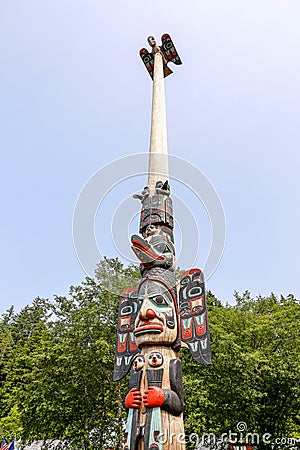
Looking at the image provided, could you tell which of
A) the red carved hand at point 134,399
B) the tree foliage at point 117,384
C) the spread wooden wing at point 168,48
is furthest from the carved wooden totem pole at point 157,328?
the spread wooden wing at point 168,48

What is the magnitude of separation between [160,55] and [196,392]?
9.06 m

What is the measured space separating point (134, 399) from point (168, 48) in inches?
373

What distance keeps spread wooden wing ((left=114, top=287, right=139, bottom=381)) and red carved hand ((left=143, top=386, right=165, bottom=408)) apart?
1.26m

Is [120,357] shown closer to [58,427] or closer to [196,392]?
[196,392]

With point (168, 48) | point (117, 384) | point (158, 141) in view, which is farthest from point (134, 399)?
point (168, 48)

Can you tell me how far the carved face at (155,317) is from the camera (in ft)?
18.0

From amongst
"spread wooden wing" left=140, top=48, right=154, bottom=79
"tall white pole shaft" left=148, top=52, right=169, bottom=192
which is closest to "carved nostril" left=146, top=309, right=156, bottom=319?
"tall white pole shaft" left=148, top=52, right=169, bottom=192

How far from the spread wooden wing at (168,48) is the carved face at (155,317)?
25.0 ft

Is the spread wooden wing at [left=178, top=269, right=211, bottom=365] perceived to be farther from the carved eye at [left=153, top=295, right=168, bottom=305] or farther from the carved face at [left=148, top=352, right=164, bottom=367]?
the carved face at [left=148, top=352, right=164, bottom=367]

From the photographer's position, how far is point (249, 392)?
10133 mm

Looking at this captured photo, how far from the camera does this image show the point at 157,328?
548cm

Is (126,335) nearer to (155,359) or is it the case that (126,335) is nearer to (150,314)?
(150,314)

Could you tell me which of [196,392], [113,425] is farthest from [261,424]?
[113,425]

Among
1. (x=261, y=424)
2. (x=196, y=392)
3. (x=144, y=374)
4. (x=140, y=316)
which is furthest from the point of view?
(x=261, y=424)
